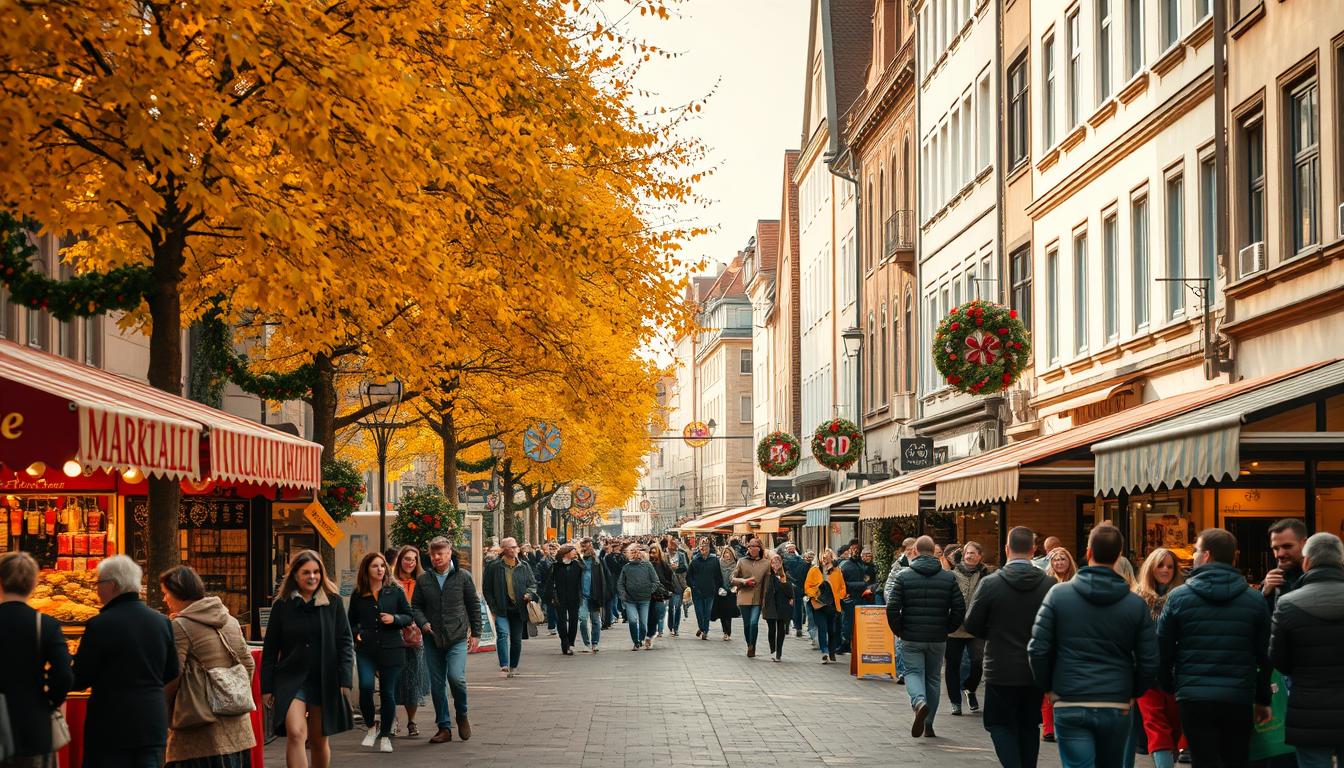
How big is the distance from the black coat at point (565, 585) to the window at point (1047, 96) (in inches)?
416

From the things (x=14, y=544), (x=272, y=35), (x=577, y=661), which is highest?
(x=272, y=35)

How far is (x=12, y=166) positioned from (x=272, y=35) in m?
1.94

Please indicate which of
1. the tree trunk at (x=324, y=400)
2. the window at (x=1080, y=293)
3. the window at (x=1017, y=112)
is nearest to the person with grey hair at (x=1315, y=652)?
the tree trunk at (x=324, y=400)

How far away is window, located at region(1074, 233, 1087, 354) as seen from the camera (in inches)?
1139

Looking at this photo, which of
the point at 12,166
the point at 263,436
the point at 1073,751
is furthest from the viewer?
the point at 263,436

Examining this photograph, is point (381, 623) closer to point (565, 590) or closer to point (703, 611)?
point (565, 590)

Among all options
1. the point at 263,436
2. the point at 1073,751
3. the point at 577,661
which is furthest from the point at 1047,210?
the point at 1073,751

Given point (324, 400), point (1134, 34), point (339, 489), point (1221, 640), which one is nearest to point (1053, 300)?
point (1134, 34)

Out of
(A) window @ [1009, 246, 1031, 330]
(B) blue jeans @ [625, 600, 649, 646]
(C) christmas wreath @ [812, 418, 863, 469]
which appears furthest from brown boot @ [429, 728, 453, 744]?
(C) christmas wreath @ [812, 418, 863, 469]

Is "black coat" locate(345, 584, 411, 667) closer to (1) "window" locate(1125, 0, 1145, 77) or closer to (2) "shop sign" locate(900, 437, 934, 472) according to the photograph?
(1) "window" locate(1125, 0, 1145, 77)

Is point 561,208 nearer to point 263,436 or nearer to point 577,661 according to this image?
point 263,436

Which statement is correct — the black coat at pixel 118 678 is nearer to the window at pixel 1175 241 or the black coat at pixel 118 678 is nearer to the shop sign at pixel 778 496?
the window at pixel 1175 241

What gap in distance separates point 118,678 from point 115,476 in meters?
9.36

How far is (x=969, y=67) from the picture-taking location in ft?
123
